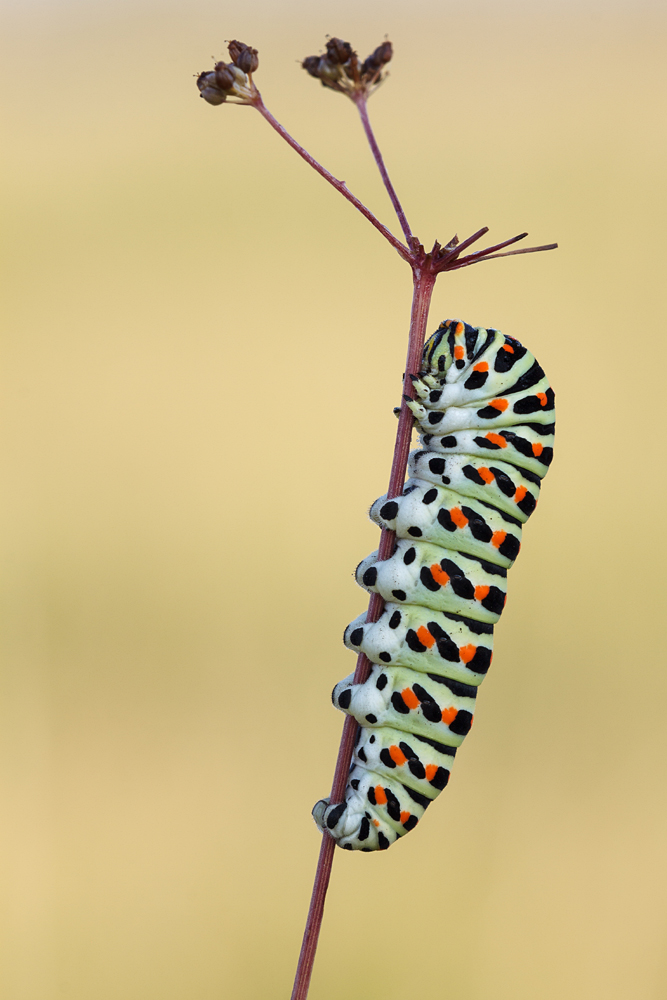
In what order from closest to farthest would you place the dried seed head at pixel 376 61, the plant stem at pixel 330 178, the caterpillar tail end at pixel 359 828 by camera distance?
the plant stem at pixel 330 178, the dried seed head at pixel 376 61, the caterpillar tail end at pixel 359 828

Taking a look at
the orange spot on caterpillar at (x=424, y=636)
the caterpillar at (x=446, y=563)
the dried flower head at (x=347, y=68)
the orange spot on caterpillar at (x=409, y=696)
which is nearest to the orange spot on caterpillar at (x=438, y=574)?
the caterpillar at (x=446, y=563)

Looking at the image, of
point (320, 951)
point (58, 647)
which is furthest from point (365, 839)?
point (58, 647)

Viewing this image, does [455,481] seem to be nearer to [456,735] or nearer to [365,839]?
[456,735]

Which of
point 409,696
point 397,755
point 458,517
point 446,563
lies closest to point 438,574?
A: point 446,563

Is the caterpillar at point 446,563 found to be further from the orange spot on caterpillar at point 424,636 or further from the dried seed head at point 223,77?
the dried seed head at point 223,77

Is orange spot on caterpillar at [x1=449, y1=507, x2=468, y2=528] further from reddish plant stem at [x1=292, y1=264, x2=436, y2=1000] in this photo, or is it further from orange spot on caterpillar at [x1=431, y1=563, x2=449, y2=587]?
reddish plant stem at [x1=292, y1=264, x2=436, y2=1000]

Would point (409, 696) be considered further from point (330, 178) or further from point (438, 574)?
point (330, 178)
